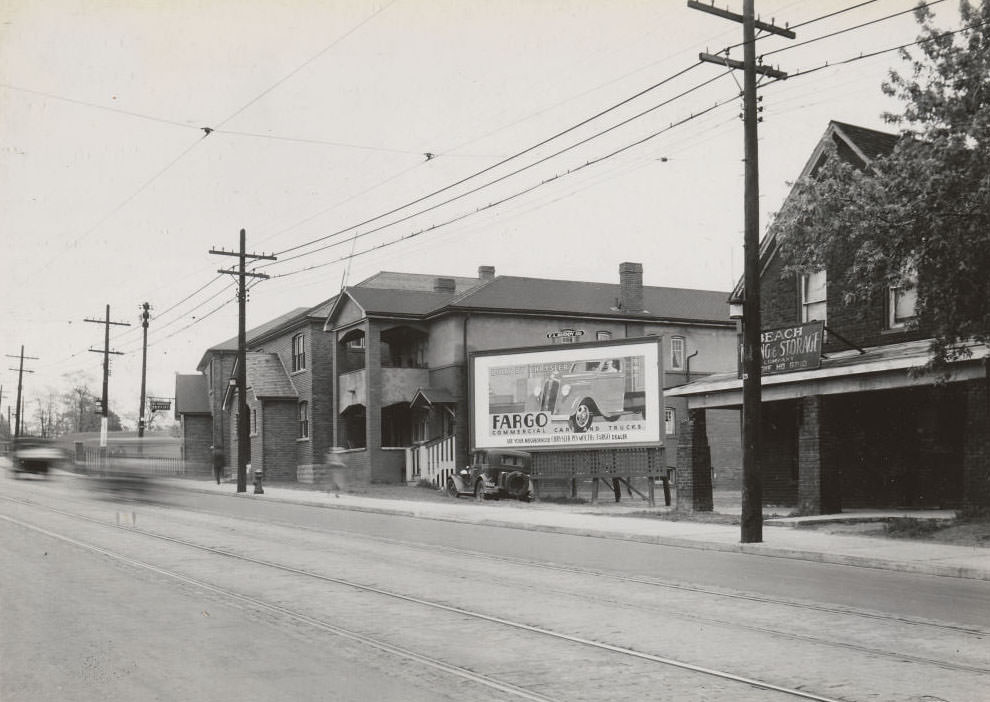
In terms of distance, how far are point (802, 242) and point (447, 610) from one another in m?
10.3

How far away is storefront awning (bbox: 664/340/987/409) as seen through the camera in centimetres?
1961

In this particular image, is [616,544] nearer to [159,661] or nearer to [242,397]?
[159,661]

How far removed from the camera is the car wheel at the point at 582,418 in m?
33.7

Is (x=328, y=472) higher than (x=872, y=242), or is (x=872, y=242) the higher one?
(x=872, y=242)

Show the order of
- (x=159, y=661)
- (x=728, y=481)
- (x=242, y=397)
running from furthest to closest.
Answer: (x=728, y=481) → (x=242, y=397) → (x=159, y=661)

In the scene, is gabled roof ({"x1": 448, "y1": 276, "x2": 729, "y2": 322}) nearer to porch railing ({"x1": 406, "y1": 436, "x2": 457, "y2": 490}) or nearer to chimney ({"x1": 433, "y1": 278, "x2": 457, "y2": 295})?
chimney ({"x1": 433, "y1": 278, "x2": 457, "y2": 295})

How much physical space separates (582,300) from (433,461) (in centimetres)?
1030

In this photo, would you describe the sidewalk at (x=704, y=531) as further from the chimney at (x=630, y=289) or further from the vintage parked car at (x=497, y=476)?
the chimney at (x=630, y=289)

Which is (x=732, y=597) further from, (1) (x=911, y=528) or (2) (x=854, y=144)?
(2) (x=854, y=144)

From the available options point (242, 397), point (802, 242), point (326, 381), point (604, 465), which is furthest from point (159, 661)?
point (326, 381)

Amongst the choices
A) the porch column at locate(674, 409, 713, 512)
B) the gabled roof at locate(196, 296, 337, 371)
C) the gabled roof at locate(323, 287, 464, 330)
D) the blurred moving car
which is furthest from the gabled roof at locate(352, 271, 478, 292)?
the porch column at locate(674, 409, 713, 512)

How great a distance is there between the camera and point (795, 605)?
10.9 meters

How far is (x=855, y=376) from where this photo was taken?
2186 cm

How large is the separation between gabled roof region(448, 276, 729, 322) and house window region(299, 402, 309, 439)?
1054 cm
